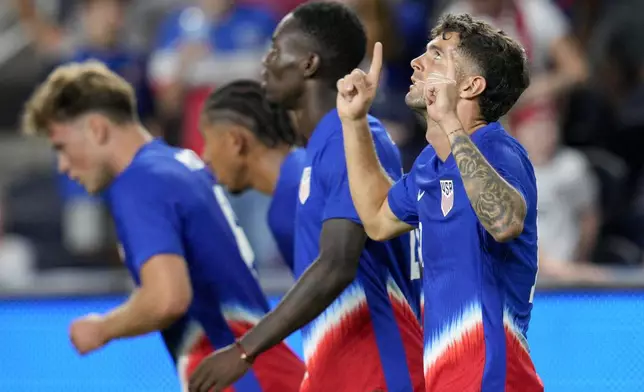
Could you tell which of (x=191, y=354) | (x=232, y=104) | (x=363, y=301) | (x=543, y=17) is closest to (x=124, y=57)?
(x=543, y=17)

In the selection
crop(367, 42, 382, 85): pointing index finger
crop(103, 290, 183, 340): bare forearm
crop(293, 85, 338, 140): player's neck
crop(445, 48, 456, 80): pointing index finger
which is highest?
crop(445, 48, 456, 80): pointing index finger

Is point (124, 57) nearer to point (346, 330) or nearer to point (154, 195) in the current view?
point (154, 195)

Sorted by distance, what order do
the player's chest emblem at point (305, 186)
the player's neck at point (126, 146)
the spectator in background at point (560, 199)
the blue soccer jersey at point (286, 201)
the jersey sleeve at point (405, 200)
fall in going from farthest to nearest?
the spectator in background at point (560, 199) → the blue soccer jersey at point (286, 201) → the player's neck at point (126, 146) → the player's chest emblem at point (305, 186) → the jersey sleeve at point (405, 200)

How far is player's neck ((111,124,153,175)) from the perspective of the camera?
479cm

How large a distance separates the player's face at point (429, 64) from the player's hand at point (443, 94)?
0.12ft

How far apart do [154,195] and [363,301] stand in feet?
2.84

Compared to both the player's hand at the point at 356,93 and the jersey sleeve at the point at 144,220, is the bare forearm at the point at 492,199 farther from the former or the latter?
the jersey sleeve at the point at 144,220

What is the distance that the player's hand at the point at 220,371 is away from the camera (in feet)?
13.0

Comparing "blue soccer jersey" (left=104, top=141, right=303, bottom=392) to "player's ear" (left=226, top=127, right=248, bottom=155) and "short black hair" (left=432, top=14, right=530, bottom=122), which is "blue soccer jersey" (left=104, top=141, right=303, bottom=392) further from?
"short black hair" (left=432, top=14, right=530, bottom=122)

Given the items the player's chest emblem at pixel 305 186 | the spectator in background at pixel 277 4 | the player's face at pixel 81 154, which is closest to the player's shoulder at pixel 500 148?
the player's chest emblem at pixel 305 186

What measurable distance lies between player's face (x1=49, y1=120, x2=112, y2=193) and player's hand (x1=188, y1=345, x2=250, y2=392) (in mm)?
1076

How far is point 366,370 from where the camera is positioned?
412cm

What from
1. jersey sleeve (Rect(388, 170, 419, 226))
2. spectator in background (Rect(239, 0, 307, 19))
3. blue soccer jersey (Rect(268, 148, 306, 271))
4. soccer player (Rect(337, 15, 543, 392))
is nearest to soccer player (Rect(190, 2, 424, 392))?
jersey sleeve (Rect(388, 170, 419, 226))

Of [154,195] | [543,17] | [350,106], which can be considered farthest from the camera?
[543,17]
